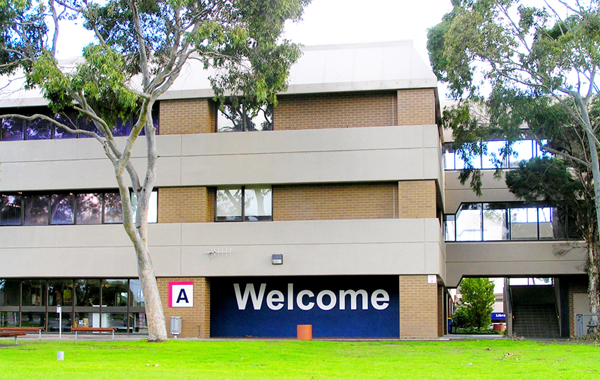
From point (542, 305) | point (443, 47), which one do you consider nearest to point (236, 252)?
point (443, 47)

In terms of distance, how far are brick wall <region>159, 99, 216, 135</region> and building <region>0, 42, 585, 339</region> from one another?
0.05 m

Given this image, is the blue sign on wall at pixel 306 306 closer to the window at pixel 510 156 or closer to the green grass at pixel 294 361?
the green grass at pixel 294 361

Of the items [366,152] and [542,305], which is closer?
[366,152]

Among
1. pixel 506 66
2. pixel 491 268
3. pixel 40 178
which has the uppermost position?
pixel 506 66

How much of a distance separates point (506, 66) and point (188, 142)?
39.9 ft

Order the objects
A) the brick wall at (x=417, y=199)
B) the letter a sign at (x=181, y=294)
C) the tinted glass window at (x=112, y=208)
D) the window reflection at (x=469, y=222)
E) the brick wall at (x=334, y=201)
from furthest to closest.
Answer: the window reflection at (x=469, y=222) < the tinted glass window at (x=112, y=208) < the letter a sign at (x=181, y=294) < the brick wall at (x=334, y=201) < the brick wall at (x=417, y=199)

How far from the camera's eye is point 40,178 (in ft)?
91.4

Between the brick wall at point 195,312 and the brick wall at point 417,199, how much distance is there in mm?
7493

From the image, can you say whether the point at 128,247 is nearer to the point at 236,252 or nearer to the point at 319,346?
the point at 236,252

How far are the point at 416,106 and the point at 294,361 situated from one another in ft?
40.6

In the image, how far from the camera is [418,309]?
24656 millimetres

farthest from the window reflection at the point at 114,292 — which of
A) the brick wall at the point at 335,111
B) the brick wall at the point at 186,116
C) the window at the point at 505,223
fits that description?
the window at the point at 505,223

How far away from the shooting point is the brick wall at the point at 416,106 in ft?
83.5

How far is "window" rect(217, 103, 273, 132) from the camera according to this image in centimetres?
2689
